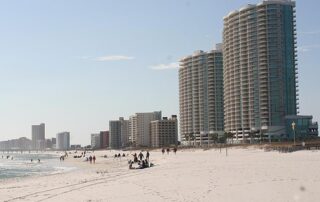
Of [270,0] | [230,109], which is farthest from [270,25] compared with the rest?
[230,109]

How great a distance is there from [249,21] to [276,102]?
34801 mm

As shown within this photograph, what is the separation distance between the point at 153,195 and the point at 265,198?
5747 mm

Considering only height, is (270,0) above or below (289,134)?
above

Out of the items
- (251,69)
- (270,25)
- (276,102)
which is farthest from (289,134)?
(270,25)

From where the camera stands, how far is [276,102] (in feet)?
536

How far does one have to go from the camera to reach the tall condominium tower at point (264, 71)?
164m

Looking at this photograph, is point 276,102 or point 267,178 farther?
point 276,102

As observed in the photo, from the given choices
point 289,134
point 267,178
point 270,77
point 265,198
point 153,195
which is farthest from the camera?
point 270,77

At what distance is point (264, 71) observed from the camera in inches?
6585

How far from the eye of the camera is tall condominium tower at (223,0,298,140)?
164m

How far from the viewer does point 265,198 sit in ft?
61.3

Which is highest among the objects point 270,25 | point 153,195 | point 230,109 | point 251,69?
point 270,25

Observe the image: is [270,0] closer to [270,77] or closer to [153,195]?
[270,77]

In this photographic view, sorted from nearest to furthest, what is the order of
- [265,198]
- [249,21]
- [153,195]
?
[265,198], [153,195], [249,21]
